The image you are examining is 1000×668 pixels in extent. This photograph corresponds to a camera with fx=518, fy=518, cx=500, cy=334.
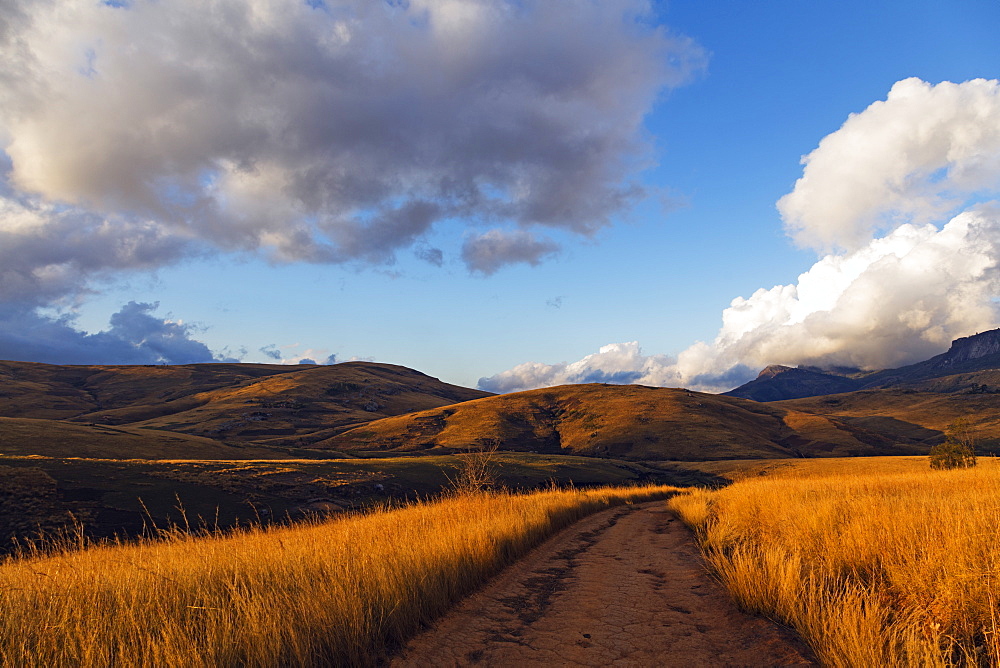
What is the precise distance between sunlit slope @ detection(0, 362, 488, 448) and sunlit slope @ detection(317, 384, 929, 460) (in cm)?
2079

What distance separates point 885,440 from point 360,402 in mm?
153755

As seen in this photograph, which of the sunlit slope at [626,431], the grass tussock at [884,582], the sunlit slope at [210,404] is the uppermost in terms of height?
the sunlit slope at [210,404]

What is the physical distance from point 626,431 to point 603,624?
4766 inches

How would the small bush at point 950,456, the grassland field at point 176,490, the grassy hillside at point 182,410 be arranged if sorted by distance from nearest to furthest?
1. the grassland field at point 176,490
2. the small bush at point 950,456
3. the grassy hillside at point 182,410

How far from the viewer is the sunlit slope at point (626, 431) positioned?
11025cm

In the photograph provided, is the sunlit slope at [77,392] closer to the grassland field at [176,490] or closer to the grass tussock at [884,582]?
the grassland field at [176,490]

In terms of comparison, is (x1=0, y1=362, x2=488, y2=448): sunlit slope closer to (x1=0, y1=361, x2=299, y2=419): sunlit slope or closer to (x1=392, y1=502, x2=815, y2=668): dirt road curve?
(x1=0, y1=361, x2=299, y2=419): sunlit slope

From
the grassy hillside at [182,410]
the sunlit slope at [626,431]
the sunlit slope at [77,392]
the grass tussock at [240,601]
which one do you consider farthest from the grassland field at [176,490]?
the sunlit slope at [77,392]

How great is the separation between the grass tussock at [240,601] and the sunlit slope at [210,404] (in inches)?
4337

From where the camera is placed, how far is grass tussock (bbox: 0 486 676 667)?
434 cm

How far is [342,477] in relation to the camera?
139 feet

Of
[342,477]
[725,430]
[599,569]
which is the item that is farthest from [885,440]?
[599,569]

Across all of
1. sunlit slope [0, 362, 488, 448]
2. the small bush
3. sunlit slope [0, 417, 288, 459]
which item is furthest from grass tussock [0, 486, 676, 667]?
sunlit slope [0, 362, 488, 448]

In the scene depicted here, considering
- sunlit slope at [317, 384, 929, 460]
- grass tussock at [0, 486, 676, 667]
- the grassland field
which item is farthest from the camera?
sunlit slope at [317, 384, 929, 460]
